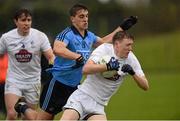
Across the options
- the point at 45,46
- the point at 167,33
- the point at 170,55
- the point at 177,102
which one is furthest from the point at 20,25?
the point at 167,33

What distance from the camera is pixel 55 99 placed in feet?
36.1

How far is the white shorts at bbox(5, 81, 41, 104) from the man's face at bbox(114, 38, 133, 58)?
2.64 metres

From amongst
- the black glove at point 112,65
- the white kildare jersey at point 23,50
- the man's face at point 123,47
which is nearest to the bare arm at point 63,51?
the man's face at point 123,47

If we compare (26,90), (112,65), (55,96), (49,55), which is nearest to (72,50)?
(55,96)

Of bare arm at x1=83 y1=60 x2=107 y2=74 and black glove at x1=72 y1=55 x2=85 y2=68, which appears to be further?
black glove at x1=72 y1=55 x2=85 y2=68

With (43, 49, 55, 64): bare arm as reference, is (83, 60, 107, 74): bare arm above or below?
above

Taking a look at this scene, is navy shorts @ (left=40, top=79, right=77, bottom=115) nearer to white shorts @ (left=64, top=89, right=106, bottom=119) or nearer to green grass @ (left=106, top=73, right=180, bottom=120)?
white shorts @ (left=64, top=89, right=106, bottom=119)

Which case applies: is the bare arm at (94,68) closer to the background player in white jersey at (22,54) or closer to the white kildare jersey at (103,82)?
the white kildare jersey at (103,82)

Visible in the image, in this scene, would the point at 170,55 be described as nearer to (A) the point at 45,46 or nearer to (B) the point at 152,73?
(B) the point at 152,73

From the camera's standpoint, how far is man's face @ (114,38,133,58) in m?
9.34

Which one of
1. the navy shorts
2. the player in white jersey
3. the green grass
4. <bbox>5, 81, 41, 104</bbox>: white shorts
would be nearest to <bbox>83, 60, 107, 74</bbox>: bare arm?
the player in white jersey

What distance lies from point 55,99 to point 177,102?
980cm

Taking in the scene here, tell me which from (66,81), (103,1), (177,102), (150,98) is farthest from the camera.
Result: (103,1)

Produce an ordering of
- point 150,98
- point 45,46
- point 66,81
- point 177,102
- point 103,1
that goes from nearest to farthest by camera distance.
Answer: point 66,81
point 45,46
point 177,102
point 150,98
point 103,1
